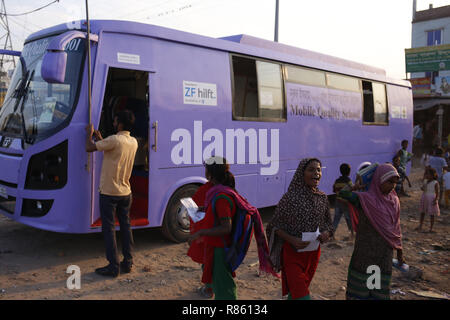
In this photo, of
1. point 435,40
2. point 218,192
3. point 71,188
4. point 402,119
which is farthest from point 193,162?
point 435,40

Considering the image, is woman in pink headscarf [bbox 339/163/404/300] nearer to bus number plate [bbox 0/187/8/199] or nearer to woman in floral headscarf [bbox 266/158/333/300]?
woman in floral headscarf [bbox 266/158/333/300]

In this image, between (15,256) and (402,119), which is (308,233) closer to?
(15,256)

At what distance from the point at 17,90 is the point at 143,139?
187cm

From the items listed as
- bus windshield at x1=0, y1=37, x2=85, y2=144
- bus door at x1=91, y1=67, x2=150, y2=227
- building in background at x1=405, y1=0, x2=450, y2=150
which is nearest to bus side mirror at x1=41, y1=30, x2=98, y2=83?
bus windshield at x1=0, y1=37, x2=85, y2=144

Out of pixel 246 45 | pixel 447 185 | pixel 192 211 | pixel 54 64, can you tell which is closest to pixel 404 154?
pixel 447 185

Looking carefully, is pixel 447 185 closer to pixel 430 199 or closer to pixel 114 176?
pixel 430 199

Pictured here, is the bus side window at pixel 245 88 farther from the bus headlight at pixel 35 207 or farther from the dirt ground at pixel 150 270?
the bus headlight at pixel 35 207

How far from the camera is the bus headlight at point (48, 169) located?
5160mm

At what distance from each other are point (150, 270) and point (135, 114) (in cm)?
254

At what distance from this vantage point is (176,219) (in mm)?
6270

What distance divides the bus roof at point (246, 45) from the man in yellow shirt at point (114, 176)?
142 cm

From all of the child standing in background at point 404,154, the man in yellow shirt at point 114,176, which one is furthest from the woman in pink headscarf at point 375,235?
the child standing in background at point 404,154

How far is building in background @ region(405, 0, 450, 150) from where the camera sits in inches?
934
